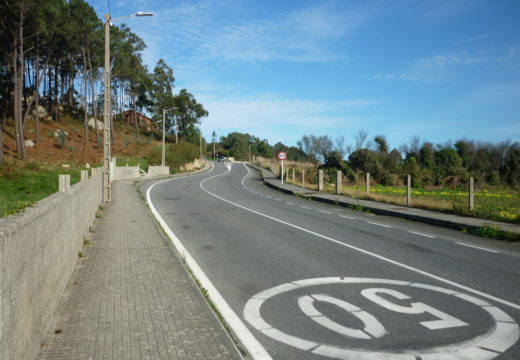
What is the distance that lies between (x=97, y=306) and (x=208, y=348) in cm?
178

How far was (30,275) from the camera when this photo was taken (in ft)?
11.5

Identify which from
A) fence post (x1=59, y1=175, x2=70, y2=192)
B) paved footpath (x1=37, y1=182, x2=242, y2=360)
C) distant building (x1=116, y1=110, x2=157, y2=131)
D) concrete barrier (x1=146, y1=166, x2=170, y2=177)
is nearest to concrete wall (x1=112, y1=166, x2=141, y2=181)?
concrete barrier (x1=146, y1=166, x2=170, y2=177)

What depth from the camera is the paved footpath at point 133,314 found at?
388 cm

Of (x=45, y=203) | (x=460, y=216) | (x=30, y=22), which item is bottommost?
(x=460, y=216)

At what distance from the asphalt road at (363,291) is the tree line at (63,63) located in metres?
33.0

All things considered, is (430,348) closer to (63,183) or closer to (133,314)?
(133,314)

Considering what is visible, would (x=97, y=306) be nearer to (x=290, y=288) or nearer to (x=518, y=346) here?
(x=290, y=288)

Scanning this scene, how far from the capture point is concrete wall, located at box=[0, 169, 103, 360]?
279 centimetres

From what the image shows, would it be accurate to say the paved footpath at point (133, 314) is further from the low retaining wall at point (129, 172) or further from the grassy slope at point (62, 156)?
the low retaining wall at point (129, 172)

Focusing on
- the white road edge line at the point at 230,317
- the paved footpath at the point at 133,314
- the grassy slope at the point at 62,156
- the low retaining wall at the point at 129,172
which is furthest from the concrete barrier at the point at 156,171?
the white road edge line at the point at 230,317

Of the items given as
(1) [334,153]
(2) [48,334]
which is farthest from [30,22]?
(2) [48,334]

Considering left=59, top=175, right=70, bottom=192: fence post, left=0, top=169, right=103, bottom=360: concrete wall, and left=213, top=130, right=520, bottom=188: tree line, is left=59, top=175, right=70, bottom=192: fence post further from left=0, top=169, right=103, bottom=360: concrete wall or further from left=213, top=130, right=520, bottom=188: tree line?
left=213, top=130, right=520, bottom=188: tree line

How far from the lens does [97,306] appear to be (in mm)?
5055

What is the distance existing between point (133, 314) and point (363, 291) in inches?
119
